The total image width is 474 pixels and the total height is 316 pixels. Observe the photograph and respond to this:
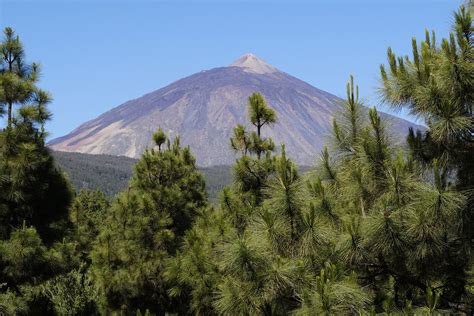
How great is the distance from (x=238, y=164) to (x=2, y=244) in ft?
18.8

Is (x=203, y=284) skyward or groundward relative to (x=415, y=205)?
groundward

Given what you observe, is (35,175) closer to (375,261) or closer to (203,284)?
(203,284)

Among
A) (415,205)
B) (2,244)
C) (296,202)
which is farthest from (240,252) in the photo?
(2,244)

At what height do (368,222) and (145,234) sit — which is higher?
(368,222)

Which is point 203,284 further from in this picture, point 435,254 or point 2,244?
point 435,254

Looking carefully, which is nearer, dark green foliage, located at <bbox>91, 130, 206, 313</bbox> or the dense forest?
the dense forest

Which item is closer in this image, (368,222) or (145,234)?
(368,222)

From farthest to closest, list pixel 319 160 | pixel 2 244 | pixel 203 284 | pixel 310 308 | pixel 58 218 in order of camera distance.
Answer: pixel 58 218 → pixel 203 284 → pixel 2 244 → pixel 319 160 → pixel 310 308

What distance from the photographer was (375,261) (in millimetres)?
8344

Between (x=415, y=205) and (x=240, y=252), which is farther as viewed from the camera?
(x=240, y=252)

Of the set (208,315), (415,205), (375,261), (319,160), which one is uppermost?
(319,160)

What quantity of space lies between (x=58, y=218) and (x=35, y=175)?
1.42 meters

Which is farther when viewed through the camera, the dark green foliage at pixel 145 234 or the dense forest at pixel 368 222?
the dark green foliage at pixel 145 234

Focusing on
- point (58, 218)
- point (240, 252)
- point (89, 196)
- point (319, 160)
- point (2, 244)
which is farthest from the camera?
point (89, 196)
